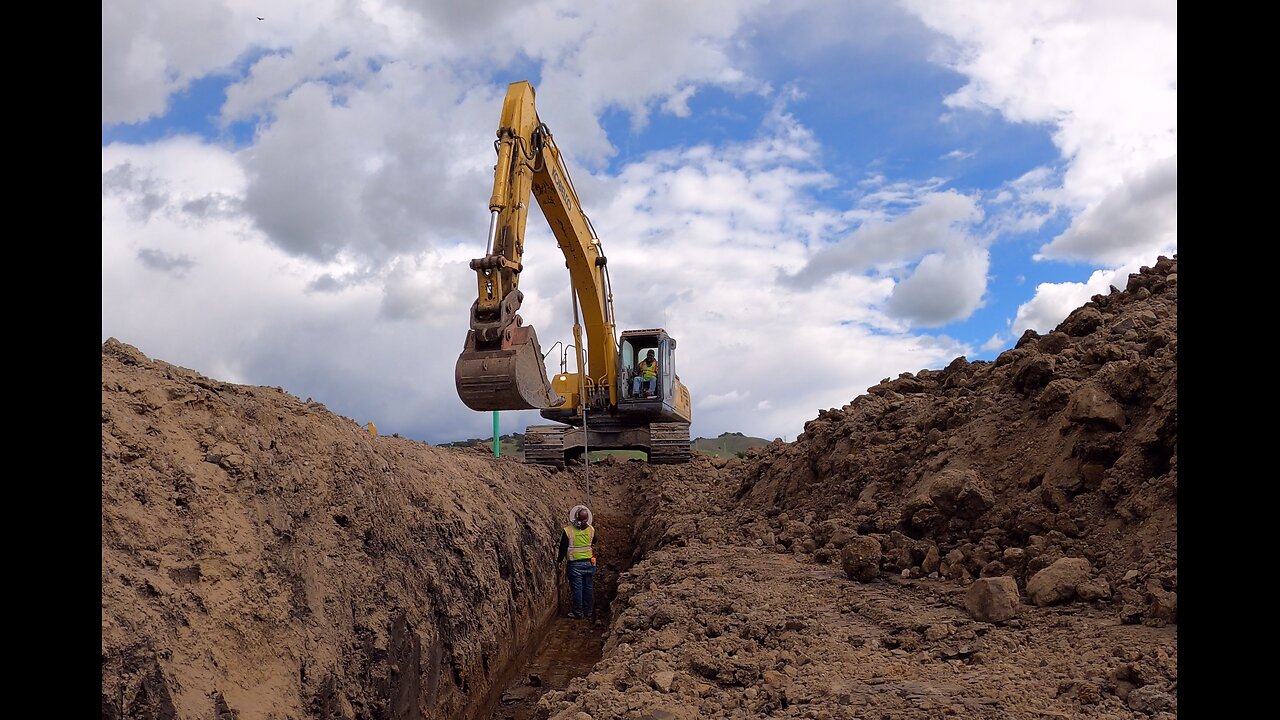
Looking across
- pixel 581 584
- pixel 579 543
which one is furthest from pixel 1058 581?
pixel 581 584

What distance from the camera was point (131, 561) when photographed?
4598mm

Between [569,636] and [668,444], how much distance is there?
18.4ft

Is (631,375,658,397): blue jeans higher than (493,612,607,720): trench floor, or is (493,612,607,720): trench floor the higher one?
(631,375,658,397): blue jeans

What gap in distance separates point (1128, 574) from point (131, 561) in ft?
20.5

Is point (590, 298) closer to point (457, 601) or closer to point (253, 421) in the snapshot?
point (457, 601)

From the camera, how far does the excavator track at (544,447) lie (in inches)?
601

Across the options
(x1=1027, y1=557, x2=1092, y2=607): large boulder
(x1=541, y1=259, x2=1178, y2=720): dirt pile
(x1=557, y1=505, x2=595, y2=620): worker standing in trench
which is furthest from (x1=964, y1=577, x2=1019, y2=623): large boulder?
(x1=557, y1=505, x2=595, y2=620): worker standing in trench

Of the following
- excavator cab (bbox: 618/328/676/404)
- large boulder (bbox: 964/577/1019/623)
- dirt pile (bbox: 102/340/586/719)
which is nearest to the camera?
dirt pile (bbox: 102/340/586/719)

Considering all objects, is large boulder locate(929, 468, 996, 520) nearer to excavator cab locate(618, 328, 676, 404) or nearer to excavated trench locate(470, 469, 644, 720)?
excavated trench locate(470, 469, 644, 720)

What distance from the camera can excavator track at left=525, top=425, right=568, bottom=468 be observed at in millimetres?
15266

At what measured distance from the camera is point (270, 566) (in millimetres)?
5367

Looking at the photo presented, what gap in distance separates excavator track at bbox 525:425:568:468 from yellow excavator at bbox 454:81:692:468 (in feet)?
0.06

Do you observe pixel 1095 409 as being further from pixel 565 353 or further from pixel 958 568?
pixel 565 353

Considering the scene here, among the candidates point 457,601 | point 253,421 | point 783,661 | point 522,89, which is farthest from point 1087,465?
point 522,89
